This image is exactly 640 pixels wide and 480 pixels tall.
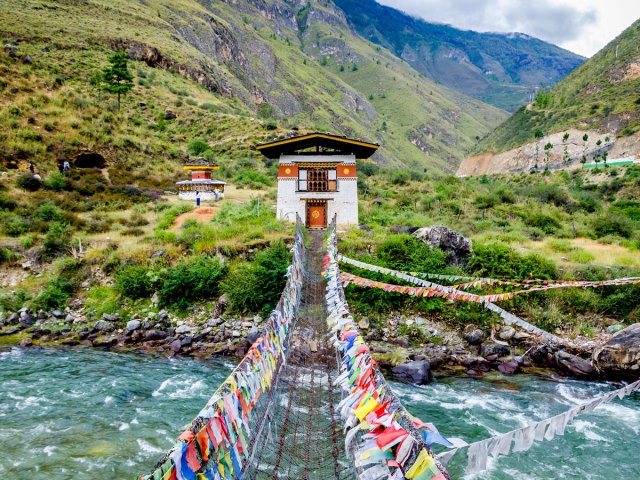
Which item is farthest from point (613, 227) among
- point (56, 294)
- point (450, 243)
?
point (56, 294)

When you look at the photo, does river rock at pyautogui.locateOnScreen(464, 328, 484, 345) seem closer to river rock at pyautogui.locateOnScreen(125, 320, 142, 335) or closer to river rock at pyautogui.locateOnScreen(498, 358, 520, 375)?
river rock at pyautogui.locateOnScreen(498, 358, 520, 375)

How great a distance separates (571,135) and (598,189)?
2913 centimetres

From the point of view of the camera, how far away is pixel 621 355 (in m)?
11.2

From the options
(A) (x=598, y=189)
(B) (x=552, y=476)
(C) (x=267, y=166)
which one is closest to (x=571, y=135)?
(A) (x=598, y=189)

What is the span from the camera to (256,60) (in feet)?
383

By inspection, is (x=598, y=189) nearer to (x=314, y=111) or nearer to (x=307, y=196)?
(x=307, y=196)

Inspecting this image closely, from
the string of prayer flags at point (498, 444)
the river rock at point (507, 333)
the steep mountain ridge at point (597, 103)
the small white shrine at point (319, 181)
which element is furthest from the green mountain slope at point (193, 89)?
the steep mountain ridge at point (597, 103)

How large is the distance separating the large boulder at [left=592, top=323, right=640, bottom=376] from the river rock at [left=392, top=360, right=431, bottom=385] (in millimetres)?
4612

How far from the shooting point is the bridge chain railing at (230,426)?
3431 mm

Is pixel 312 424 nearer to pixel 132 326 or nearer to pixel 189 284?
pixel 132 326

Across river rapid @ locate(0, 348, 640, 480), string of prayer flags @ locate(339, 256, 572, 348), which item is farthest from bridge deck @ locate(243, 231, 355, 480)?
string of prayer flags @ locate(339, 256, 572, 348)

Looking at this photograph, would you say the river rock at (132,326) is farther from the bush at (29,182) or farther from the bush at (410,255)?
the bush at (29,182)

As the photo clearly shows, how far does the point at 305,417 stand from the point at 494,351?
25.7 ft

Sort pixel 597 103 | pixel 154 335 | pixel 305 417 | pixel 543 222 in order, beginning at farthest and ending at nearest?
pixel 597 103
pixel 543 222
pixel 154 335
pixel 305 417
